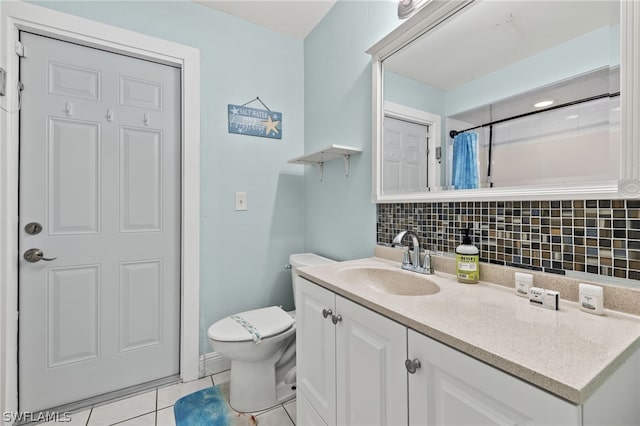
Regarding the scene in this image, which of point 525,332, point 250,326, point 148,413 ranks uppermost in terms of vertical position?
point 525,332

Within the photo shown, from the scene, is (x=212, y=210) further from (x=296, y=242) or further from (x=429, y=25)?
(x=429, y=25)

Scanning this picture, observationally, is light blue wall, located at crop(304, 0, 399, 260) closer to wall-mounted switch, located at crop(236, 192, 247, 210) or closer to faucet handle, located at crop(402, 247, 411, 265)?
faucet handle, located at crop(402, 247, 411, 265)

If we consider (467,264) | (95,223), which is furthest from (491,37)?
(95,223)

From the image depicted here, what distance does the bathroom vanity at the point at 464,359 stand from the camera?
483mm

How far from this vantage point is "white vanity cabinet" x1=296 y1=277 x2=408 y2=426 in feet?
2.47

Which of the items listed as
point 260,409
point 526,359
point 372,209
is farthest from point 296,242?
point 526,359

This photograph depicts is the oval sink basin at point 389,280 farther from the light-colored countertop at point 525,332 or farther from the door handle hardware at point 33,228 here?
the door handle hardware at point 33,228

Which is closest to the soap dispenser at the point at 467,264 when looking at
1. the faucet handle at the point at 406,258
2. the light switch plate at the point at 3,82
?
the faucet handle at the point at 406,258

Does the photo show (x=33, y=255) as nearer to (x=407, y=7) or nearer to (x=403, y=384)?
(x=403, y=384)

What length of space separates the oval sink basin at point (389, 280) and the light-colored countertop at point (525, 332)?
0.55 ft

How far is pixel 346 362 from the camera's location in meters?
0.93

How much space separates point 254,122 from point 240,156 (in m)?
0.27

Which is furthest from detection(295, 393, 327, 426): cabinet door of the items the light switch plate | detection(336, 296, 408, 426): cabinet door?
the light switch plate

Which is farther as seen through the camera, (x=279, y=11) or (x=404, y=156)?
(x=279, y=11)
